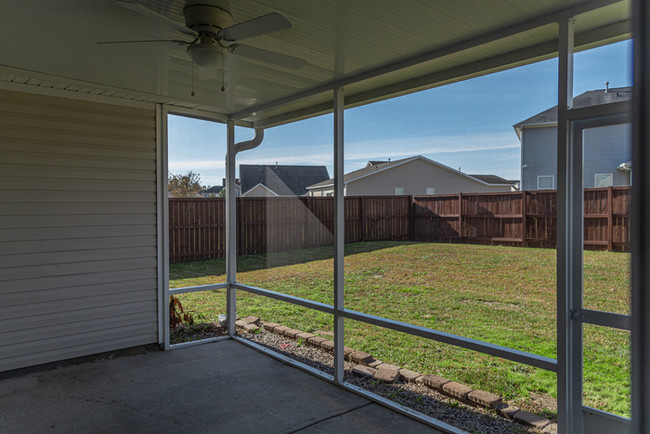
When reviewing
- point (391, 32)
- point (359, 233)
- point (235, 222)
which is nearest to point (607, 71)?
point (391, 32)

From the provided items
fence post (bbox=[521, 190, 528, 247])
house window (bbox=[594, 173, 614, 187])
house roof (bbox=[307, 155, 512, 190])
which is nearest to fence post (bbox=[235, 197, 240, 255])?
house roof (bbox=[307, 155, 512, 190])

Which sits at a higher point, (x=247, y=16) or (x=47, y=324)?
(x=247, y=16)

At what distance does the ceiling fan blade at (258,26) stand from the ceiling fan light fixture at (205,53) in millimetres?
136

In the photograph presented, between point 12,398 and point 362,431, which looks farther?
point 12,398

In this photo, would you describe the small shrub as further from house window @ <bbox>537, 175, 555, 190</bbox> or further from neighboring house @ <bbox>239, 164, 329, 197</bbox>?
house window @ <bbox>537, 175, 555, 190</bbox>

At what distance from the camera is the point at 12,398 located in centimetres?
323

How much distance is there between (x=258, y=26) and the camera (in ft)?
6.59

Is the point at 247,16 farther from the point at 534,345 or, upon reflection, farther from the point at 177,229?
the point at 534,345

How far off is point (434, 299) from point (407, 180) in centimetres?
149

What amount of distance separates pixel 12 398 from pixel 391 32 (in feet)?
12.5

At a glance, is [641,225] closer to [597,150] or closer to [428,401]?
[597,150]

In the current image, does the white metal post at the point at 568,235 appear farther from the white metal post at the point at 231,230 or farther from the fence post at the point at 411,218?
the white metal post at the point at 231,230

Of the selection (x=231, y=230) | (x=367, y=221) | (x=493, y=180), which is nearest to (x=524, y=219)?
(x=493, y=180)

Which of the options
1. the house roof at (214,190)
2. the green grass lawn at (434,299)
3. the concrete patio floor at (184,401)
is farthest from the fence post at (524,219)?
the house roof at (214,190)
